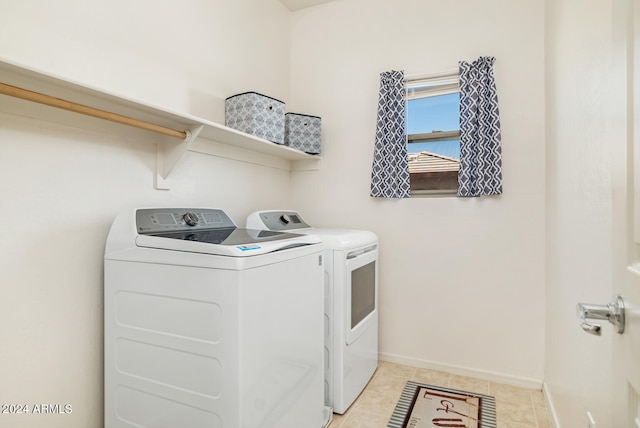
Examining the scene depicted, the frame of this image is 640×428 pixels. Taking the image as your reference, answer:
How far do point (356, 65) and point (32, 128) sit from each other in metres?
2.20

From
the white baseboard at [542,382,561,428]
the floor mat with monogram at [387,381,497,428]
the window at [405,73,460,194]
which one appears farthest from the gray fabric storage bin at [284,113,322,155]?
the white baseboard at [542,382,561,428]

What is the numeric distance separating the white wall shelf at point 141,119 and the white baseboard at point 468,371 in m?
1.73

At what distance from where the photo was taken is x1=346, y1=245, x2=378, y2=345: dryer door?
6.63 ft

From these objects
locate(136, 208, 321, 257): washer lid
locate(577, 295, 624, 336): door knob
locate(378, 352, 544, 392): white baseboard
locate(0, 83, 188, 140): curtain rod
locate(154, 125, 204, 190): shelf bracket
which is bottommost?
locate(378, 352, 544, 392): white baseboard

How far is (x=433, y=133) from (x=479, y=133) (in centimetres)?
35

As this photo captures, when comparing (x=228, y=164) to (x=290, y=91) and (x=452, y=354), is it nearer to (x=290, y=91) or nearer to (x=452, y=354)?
(x=290, y=91)

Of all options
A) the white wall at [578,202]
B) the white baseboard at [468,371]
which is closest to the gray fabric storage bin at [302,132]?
the white wall at [578,202]

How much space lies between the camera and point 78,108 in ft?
4.17

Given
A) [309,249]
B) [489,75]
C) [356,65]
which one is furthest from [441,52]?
[309,249]

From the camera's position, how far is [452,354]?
247cm

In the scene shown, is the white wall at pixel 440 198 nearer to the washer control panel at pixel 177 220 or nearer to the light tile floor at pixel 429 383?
the light tile floor at pixel 429 383

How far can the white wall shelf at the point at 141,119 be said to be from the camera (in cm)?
120

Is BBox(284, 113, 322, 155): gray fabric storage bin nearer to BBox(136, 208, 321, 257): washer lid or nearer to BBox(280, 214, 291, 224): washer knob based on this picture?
BBox(280, 214, 291, 224): washer knob

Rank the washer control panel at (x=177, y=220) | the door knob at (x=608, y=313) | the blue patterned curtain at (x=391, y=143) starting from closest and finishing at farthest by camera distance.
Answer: the door knob at (x=608, y=313) → the washer control panel at (x=177, y=220) → the blue patterned curtain at (x=391, y=143)
